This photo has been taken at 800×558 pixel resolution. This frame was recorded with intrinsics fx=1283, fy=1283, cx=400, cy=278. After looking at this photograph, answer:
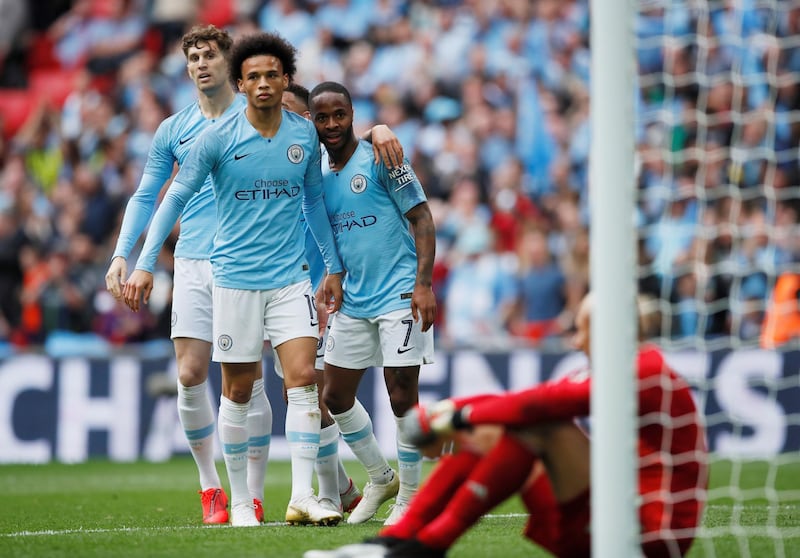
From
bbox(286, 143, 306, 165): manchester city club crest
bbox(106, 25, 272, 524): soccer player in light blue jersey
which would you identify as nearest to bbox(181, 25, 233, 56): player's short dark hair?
bbox(106, 25, 272, 524): soccer player in light blue jersey

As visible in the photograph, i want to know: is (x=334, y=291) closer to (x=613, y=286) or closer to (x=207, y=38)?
(x=207, y=38)

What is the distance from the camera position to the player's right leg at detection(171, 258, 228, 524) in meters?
7.06

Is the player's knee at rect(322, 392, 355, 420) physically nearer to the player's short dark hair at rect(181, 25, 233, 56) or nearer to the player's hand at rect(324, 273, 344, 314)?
the player's hand at rect(324, 273, 344, 314)

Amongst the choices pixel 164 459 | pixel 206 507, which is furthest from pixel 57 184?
pixel 206 507

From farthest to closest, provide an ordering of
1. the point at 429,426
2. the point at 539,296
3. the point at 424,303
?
the point at 539,296 < the point at 424,303 < the point at 429,426

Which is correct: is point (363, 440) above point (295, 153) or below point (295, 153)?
below

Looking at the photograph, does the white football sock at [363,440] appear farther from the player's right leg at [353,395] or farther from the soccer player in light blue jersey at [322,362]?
the soccer player in light blue jersey at [322,362]

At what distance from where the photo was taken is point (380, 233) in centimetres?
691

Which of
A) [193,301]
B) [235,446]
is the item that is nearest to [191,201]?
[193,301]

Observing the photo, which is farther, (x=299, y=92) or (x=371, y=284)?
(x=299, y=92)

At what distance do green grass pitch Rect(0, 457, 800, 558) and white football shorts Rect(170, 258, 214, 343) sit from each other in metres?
1.05

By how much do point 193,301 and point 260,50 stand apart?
1500 millimetres

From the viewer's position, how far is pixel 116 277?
639 centimetres

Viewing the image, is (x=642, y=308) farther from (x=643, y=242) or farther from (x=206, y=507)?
(x=643, y=242)
